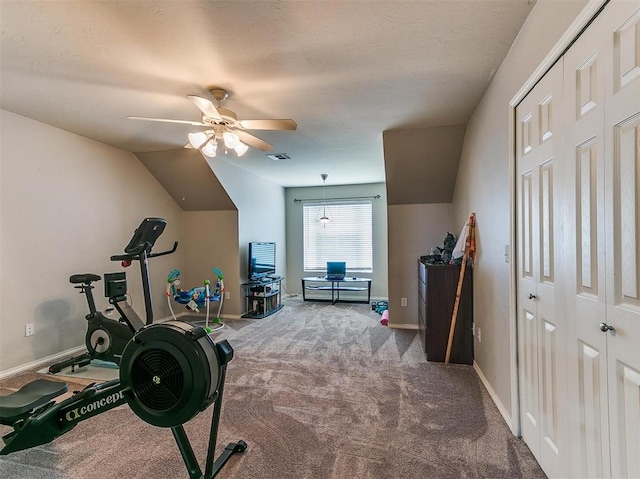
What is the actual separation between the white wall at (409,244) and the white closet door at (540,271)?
253 cm

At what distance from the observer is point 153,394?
1.46 metres

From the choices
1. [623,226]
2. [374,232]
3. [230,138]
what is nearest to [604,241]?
[623,226]

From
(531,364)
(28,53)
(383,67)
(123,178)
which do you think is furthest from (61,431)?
(123,178)

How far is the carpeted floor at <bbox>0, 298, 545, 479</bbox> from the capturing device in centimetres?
167

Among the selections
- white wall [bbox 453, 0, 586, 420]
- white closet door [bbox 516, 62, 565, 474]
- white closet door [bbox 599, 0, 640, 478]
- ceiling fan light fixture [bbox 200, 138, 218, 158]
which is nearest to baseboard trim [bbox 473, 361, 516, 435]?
white wall [bbox 453, 0, 586, 420]

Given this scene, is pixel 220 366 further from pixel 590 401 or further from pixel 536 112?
pixel 536 112

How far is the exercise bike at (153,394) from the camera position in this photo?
1.41 metres

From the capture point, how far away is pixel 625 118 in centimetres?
100

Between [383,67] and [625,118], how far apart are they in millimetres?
1568

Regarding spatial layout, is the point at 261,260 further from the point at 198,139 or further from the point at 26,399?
the point at 26,399

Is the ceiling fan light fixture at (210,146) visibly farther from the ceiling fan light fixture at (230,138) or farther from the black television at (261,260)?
the black television at (261,260)

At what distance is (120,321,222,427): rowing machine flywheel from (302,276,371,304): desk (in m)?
4.70

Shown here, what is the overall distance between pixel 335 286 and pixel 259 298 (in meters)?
1.82

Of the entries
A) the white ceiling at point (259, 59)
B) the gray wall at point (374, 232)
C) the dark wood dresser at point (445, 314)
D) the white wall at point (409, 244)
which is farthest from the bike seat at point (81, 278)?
the gray wall at point (374, 232)
